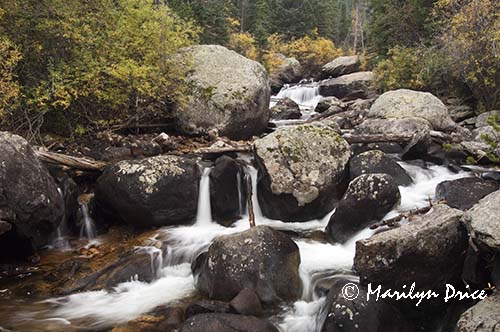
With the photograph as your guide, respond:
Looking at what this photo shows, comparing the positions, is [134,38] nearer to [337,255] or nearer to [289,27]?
[337,255]

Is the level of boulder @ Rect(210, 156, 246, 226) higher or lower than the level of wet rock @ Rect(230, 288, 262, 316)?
higher

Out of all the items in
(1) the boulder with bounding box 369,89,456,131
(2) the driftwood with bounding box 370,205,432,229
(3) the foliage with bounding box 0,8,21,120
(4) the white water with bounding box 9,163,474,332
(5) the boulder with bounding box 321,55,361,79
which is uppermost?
(5) the boulder with bounding box 321,55,361,79

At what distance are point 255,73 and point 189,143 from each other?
357 cm

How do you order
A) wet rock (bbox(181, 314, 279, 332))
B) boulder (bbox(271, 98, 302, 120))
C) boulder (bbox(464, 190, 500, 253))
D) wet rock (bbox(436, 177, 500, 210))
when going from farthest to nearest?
boulder (bbox(271, 98, 302, 120)) → wet rock (bbox(436, 177, 500, 210)) → wet rock (bbox(181, 314, 279, 332)) → boulder (bbox(464, 190, 500, 253))

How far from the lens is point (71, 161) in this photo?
28.7ft

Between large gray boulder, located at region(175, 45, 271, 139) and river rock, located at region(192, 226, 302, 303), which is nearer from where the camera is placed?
river rock, located at region(192, 226, 302, 303)

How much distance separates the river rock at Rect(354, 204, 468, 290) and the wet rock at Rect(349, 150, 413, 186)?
3660 millimetres

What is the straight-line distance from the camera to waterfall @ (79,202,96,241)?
8.38m

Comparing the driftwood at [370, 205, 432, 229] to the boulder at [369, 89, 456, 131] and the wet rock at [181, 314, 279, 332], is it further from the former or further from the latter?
the boulder at [369, 89, 456, 131]

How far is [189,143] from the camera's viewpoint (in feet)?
39.3

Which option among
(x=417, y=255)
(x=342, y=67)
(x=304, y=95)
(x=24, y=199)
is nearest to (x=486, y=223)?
(x=417, y=255)

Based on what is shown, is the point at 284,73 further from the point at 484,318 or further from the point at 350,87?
the point at 484,318

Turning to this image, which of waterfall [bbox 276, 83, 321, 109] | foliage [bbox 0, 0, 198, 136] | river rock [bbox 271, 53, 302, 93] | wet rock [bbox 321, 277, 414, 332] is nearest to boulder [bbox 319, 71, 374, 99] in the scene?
waterfall [bbox 276, 83, 321, 109]

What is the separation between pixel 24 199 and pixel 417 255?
622 centimetres
